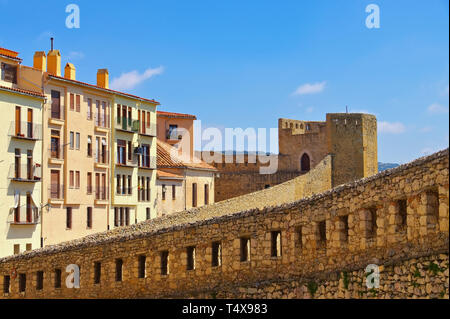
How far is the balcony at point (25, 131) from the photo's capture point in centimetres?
3653

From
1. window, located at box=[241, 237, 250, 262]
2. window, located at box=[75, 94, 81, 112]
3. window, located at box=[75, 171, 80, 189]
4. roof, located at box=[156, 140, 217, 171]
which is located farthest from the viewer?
roof, located at box=[156, 140, 217, 171]

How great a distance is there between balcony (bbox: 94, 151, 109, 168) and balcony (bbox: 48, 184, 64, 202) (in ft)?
12.5

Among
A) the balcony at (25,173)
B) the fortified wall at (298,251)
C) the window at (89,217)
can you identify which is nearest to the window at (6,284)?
the fortified wall at (298,251)

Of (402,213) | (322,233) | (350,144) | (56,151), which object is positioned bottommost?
(322,233)

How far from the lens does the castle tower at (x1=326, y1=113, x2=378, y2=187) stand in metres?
55.0

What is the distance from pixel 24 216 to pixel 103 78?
12184 mm

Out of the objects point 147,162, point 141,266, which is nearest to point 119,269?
point 141,266

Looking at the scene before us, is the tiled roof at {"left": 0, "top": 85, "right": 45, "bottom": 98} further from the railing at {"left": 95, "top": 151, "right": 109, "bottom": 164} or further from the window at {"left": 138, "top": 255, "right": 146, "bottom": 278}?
the window at {"left": 138, "top": 255, "right": 146, "bottom": 278}

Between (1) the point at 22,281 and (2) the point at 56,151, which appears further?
(2) the point at 56,151

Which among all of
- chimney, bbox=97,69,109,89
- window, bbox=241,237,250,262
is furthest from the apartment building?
window, bbox=241,237,250,262

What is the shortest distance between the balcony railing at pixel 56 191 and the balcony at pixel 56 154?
48.9 inches

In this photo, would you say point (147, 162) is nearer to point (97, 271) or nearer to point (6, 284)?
point (6, 284)

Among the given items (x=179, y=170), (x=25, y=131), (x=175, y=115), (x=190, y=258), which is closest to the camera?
(x=190, y=258)

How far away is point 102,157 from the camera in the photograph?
44.7 metres
